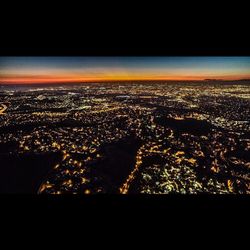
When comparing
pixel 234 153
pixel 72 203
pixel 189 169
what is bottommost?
pixel 189 169

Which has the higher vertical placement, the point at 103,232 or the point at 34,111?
the point at 34,111
